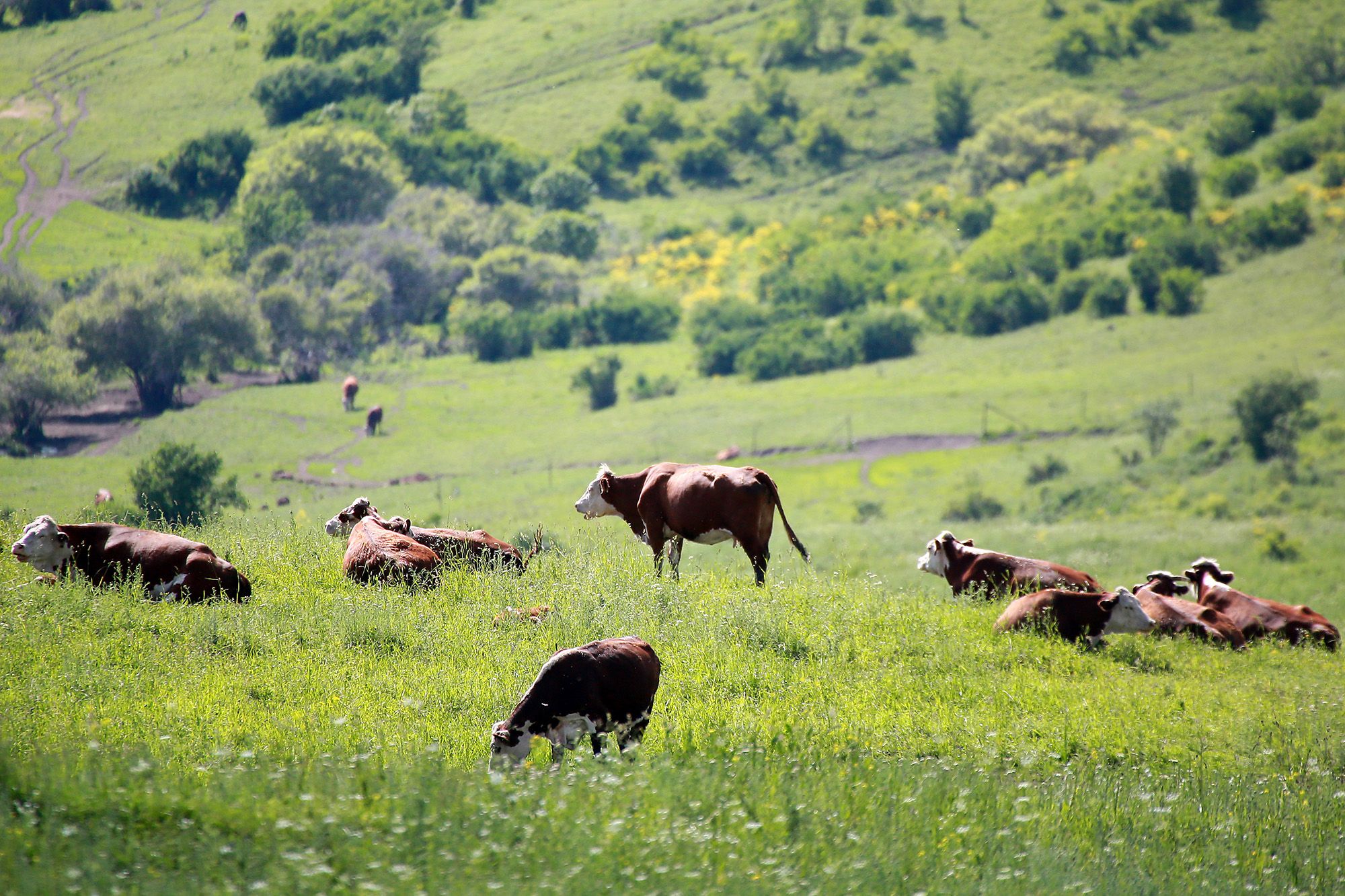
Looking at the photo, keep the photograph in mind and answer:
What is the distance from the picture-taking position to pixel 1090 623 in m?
14.5

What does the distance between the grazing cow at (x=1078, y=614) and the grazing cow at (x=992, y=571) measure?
1.06 metres

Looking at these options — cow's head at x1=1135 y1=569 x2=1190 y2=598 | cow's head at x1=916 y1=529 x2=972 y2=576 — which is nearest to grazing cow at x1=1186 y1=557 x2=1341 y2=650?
cow's head at x1=1135 y1=569 x2=1190 y2=598

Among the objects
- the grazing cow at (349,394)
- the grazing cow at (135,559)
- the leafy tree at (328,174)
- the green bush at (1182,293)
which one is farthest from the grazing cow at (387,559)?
the leafy tree at (328,174)

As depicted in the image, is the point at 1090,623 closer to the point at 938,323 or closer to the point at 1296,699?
the point at 1296,699

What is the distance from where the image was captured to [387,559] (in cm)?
1380

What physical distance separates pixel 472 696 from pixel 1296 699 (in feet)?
28.5

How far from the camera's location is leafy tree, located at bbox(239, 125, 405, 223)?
12556cm

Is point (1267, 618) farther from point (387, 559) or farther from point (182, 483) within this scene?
point (182, 483)

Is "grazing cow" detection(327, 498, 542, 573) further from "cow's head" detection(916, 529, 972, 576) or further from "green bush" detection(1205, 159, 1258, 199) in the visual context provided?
"green bush" detection(1205, 159, 1258, 199)

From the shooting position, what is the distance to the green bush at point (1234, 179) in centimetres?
10656

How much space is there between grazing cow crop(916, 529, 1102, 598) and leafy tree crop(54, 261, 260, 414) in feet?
222

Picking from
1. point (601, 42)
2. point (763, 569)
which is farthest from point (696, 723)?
point (601, 42)

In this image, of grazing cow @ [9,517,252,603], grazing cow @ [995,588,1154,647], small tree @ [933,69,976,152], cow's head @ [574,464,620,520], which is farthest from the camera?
small tree @ [933,69,976,152]

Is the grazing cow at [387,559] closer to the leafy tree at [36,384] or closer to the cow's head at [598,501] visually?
the cow's head at [598,501]
